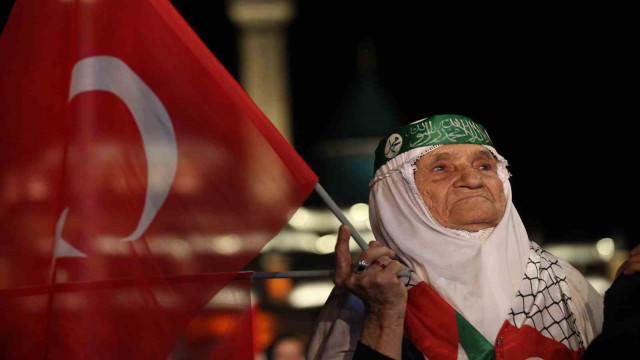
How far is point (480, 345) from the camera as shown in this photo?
2.39 meters

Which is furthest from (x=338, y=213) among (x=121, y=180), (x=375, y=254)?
(x=121, y=180)

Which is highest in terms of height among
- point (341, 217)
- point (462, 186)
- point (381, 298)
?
point (462, 186)

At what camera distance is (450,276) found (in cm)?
254

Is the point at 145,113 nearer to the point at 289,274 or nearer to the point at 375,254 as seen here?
the point at 289,274

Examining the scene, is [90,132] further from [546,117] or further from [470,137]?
[546,117]

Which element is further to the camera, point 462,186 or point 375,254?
point 462,186

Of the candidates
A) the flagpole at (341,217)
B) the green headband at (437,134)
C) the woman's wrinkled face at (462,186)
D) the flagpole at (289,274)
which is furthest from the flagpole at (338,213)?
the green headband at (437,134)

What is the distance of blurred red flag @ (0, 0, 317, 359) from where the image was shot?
2299 millimetres

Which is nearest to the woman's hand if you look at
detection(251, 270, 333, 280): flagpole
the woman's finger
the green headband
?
the woman's finger

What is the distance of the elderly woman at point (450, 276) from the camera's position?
239cm

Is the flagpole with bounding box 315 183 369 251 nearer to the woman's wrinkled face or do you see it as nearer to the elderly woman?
the elderly woman

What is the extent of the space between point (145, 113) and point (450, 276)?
1119mm

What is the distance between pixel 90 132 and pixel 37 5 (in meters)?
0.50

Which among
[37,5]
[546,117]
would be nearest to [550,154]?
[546,117]
